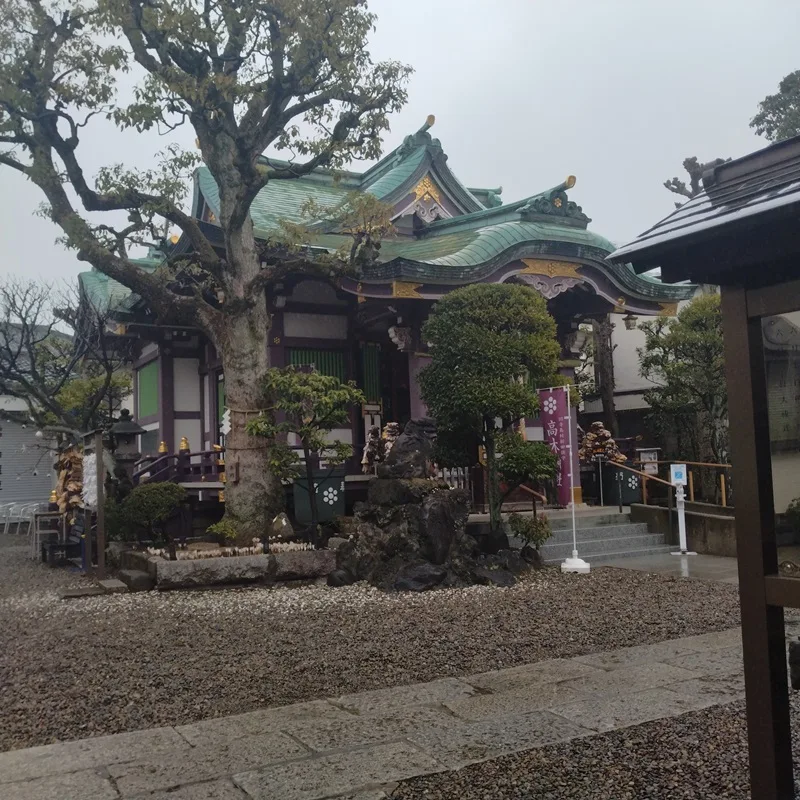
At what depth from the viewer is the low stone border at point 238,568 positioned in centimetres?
1033

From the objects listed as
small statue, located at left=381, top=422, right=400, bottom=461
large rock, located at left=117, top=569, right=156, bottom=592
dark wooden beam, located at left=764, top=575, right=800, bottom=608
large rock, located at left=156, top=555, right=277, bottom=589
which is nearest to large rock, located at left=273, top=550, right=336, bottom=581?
large rock, located at left=156, top=555, right=277, bottom=589

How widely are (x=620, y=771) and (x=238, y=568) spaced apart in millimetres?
7057

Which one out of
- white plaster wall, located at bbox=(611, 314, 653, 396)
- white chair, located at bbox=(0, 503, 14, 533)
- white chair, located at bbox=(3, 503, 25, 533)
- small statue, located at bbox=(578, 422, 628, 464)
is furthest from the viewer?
white chair, located at bbox=(0, 503, 14, 533)

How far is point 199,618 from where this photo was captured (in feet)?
28.6

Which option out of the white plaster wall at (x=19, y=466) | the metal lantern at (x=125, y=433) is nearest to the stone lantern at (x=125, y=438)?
the metal lantern at (x=125, y=433)

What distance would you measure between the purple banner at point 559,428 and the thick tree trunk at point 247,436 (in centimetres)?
414

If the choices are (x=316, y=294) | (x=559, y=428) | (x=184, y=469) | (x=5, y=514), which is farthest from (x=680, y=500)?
(x=5, y=514)

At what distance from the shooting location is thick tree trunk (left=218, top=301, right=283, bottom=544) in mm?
11648

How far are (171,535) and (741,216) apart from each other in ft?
38.2

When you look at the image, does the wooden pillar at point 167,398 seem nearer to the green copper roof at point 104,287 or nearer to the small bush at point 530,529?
the green copper roof at point 104,287

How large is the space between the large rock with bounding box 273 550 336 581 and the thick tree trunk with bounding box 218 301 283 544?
2.68ft

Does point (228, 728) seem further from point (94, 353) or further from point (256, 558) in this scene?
point (94, 353)

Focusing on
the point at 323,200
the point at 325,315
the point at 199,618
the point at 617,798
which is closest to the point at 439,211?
the point at 323,200

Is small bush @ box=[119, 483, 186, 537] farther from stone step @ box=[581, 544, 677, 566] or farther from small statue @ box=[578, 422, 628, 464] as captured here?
small statue @ box=[578, 422, 628, 464]
